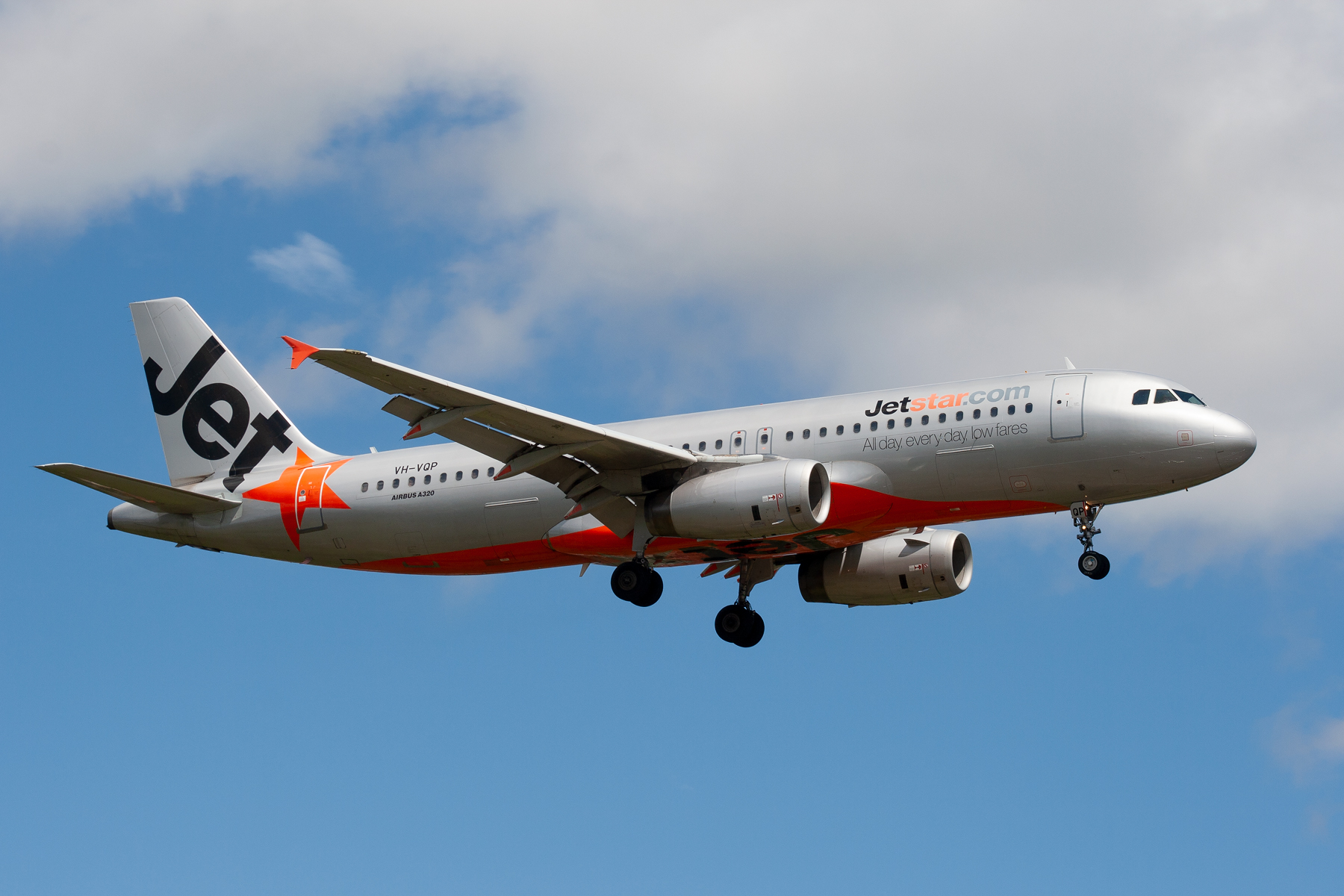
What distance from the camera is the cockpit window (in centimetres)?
3009

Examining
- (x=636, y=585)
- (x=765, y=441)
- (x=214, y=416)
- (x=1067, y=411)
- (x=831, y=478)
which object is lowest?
(x=636, y=585)

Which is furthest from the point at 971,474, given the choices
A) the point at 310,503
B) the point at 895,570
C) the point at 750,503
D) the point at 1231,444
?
the point at 310,503

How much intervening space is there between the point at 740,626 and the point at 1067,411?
405 inches

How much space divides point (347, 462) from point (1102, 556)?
723 inches

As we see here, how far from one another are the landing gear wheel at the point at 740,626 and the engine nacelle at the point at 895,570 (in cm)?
163

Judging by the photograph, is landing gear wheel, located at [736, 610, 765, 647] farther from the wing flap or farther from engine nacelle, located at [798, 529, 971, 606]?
the wing flap

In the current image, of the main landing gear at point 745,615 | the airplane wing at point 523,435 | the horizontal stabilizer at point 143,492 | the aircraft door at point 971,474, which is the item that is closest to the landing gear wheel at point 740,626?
the main landing gear at point 745,615

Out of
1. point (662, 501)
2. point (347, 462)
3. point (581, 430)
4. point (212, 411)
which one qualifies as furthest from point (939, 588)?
point (212, 411)

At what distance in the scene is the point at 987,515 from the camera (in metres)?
31.3

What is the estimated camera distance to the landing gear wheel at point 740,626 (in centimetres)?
3622

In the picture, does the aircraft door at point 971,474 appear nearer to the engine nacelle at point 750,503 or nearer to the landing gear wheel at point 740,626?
the engine nacelle at point 750,503

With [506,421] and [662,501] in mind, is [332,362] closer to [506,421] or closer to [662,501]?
[506,421]

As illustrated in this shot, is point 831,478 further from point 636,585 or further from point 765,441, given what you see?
point 636,585

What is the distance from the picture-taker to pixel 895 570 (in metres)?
36.2
